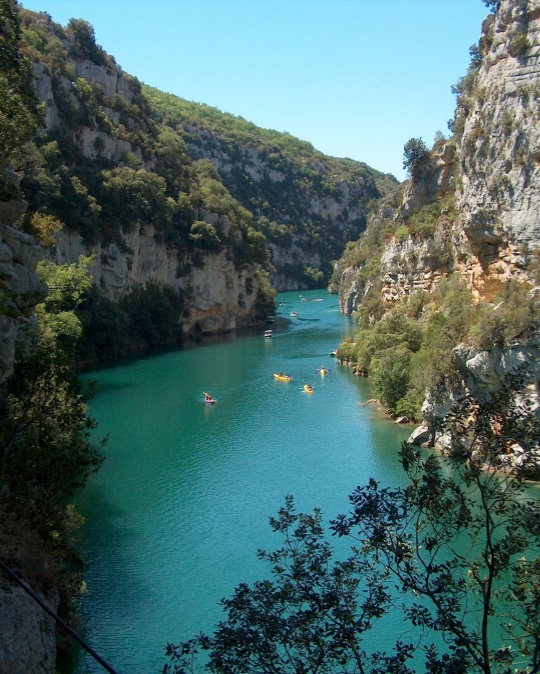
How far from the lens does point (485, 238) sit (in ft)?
100

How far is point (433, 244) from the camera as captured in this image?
3947 centimetres

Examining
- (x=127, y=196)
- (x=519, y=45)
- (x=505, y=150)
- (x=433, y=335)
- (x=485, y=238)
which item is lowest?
(x=433, y=335)

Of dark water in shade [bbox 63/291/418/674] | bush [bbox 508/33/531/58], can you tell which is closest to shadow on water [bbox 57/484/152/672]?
dark water in shade [bbox 63/291/418/674]

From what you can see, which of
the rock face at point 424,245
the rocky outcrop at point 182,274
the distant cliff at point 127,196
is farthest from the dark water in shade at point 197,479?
the distant cliff at point 127,196

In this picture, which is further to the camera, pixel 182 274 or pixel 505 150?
pixel 182 274

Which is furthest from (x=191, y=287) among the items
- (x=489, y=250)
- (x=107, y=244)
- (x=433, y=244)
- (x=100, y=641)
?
(x=100, y=641)

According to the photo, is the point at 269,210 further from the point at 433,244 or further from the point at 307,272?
the point at 433,244

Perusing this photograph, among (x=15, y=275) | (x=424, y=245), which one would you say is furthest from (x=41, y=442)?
(x=424, y=245)

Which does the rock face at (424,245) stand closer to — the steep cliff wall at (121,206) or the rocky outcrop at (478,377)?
the rocky outcrop at (478,377)

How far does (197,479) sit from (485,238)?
17077 millimetres

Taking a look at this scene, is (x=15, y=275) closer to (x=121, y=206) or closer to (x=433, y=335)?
(x=433, y=335)

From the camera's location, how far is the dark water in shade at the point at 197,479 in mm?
15094

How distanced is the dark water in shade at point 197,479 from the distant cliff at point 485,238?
3692mm

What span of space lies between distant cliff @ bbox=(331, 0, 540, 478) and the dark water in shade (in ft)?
12.1
